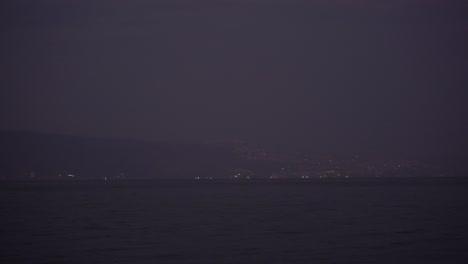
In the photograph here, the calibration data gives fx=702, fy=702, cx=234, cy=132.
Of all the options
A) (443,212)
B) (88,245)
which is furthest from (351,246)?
(443,212)

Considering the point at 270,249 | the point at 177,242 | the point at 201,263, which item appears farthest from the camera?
the point at 177,242

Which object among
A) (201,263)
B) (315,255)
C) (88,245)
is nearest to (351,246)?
(315,255)

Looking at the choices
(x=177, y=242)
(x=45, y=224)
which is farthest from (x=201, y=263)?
(x=45, y=224)

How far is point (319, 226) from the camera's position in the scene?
4791cm

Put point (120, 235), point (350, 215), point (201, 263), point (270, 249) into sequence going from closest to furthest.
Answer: point (201, 263), point (270, 249), point (120, 235), point (350, 215)

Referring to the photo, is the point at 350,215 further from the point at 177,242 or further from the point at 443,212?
the point at 177,242

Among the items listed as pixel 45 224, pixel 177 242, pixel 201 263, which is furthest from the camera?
pixel 45 224

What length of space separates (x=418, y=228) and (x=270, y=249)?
1478 cm

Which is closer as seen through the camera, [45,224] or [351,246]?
[351,246]

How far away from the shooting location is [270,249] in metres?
35.5

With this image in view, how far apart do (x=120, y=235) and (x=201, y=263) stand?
12582 millimetres

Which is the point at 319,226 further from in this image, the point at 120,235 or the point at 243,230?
the point at 120,235

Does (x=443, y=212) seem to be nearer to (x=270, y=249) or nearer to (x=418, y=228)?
(x=418, y=228)

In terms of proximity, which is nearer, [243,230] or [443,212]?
[243,230]
